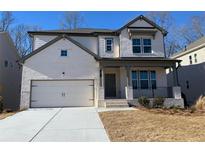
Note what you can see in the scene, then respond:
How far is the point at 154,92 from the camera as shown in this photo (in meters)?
16.3

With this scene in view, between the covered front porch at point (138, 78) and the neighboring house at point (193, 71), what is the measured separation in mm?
3134

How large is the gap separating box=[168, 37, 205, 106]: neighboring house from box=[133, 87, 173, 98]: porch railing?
8.17ft

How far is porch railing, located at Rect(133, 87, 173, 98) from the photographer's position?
16094 mm

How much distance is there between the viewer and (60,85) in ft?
50.9

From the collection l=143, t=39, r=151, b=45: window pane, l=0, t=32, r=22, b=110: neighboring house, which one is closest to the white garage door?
l=0, t=32, r=22, b=110: neighboring house

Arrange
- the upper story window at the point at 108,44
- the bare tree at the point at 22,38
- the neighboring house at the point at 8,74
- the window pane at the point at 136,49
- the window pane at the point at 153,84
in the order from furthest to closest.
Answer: the bare tree at the point at 22,38 → the neighboring house at the point at 8,74 → the upper story window at the point at 108,44 → the window pane at the point at 136,49 → the window pane at the point at 153,84

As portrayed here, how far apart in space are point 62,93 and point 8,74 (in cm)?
718

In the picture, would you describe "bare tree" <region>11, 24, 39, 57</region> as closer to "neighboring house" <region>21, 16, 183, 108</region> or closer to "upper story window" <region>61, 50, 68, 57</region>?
"neighboring house" <region>21, 16, 183, 108</region>

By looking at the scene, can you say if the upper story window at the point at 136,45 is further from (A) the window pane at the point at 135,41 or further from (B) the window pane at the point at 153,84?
(B) the window pane at the point at 153,84

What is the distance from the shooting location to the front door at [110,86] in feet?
54.4

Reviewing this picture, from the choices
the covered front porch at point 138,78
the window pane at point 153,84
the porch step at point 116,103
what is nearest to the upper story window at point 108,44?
the covered front porch at point 138,78
